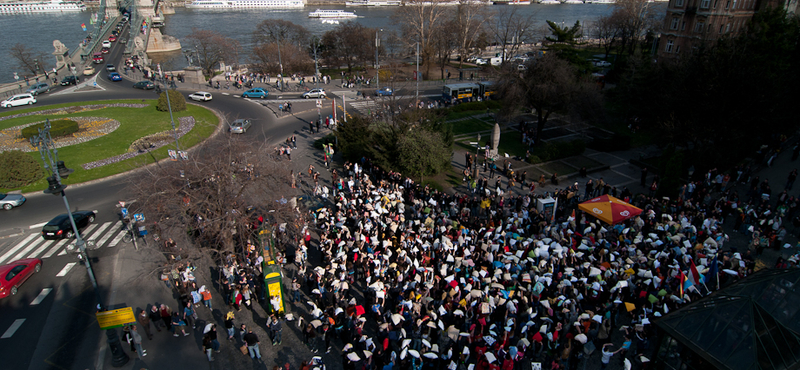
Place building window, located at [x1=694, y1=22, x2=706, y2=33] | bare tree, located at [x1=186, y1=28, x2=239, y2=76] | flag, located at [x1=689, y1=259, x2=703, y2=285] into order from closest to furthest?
1. flag, located at [x1=689, y1=259, x2=703, y2=285]
2. building window, located at [x1=694, y1=22, x2=706, y2=33]
3. bare tree, located at [x1=186, y1=28, x2=239, y2=76]

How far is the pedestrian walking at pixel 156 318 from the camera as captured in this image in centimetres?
1628

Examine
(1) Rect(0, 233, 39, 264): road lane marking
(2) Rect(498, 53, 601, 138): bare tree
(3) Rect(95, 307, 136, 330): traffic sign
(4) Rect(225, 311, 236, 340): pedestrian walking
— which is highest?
(2) Rect(498, 53, 601, 138): bare tree

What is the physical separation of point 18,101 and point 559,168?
2213 inches

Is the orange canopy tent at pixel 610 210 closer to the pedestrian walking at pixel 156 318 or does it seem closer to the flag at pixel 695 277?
the flag at pixel 695 277

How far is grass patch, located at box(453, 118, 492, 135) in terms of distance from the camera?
4078 cm

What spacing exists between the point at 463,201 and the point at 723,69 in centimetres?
1889

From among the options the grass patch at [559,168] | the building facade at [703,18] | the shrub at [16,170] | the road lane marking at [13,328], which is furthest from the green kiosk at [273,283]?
the building facade at [703,18]

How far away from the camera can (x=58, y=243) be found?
75.1 ft

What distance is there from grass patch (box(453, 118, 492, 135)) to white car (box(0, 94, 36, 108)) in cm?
4707

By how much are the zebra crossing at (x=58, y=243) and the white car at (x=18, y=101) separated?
115 ft

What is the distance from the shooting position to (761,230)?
69.2 feet

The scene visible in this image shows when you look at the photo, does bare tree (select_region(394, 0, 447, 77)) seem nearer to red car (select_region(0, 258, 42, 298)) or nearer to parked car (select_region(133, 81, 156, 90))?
parked car (select_region(133, 81, 156, 90))

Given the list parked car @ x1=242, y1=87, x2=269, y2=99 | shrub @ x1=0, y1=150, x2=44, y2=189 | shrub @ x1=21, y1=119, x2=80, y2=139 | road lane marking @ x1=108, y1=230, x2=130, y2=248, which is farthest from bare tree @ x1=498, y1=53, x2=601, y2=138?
shrub @ x1=21, y1=119, x2=80, y2=139

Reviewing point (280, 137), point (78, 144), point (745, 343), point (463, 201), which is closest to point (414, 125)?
point (463, 201)
